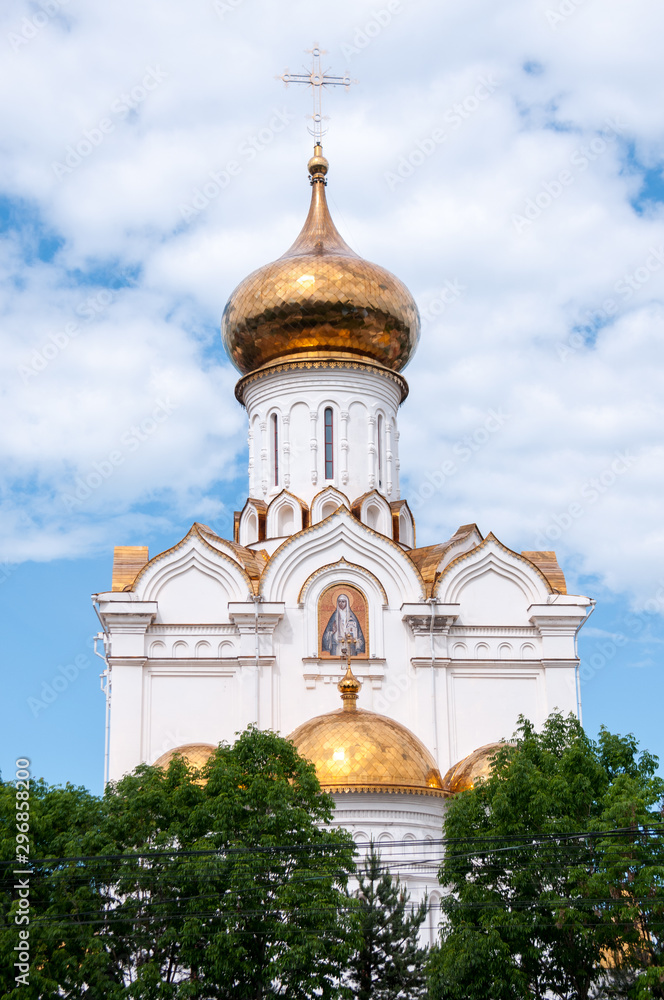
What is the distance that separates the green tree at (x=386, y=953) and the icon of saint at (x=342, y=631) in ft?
20.6

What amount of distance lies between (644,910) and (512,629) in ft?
28.2

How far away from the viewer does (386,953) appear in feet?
54.5

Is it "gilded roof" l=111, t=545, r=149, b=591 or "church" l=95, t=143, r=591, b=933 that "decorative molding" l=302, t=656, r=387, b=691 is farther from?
"gilded roof" l=111, t=545, r=149, b=591

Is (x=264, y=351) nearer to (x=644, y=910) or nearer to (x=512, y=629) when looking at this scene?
(x=512, y=629)

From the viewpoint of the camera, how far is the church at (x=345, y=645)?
2094 cm

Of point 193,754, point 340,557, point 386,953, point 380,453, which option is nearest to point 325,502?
point 340,557

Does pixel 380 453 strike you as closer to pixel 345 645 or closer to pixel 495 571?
pixel 495 571

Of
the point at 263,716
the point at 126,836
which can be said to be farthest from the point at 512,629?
the point at 126,836

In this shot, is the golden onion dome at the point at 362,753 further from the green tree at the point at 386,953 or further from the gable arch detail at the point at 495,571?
the green tree at the point at 386,953

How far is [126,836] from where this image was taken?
656 inches

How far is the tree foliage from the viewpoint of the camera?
15.4 m

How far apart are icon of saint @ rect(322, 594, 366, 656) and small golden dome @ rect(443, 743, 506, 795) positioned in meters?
2.53

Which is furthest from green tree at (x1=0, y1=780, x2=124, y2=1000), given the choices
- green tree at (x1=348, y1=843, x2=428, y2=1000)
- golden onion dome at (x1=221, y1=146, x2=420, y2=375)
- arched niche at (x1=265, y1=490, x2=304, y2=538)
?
golden onion dome at (x1=221, y1=146, x2=420, y2=375)

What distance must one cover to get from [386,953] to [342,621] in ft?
24.2
